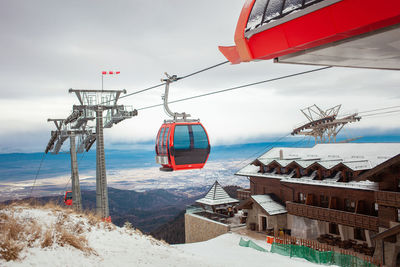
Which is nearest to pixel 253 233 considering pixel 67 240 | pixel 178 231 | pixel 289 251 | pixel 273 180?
pixel 273 180

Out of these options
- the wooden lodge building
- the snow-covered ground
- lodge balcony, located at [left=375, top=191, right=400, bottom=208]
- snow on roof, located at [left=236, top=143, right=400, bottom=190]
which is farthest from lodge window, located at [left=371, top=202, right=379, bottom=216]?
the snow-covered ground

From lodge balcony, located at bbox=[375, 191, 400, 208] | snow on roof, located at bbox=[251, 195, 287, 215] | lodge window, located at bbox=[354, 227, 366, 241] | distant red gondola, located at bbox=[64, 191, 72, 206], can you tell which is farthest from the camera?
snow on roof, located at bbox=[251, 195, 287, 215]

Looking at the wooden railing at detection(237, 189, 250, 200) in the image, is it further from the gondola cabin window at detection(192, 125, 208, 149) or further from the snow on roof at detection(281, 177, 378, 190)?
the gondola cabin window at detection(192, 125, 208, 149)

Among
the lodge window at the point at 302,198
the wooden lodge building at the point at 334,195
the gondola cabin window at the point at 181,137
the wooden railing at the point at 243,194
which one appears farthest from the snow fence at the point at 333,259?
the wooden railing at the point at 243,194

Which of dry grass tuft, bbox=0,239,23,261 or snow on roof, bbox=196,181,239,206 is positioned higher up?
dry grass tuft, bbox=0,239,23,261

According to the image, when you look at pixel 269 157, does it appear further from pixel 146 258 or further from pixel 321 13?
pixel 321 13

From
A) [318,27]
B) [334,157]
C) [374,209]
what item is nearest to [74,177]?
[334,157]
